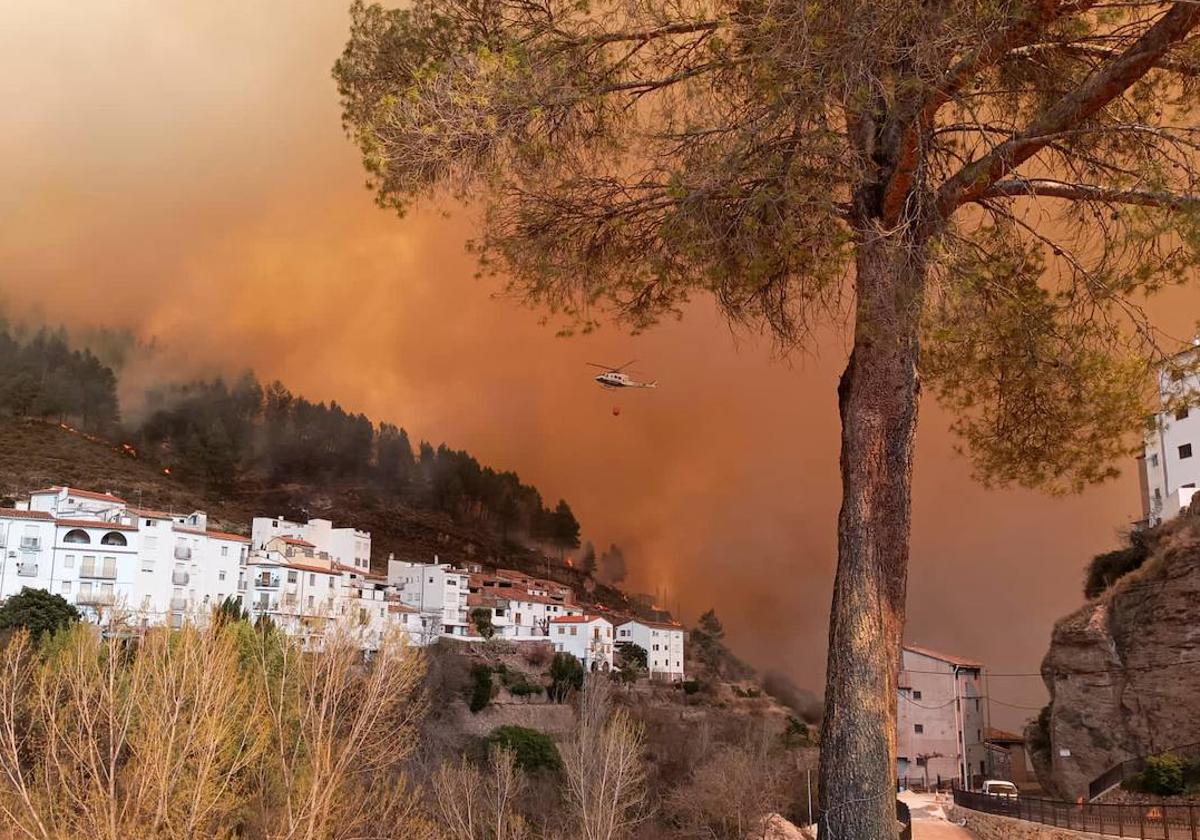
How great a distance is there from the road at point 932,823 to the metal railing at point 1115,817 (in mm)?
1335

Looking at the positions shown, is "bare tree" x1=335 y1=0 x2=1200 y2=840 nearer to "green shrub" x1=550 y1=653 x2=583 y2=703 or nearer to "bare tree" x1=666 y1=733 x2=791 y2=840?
"bare tree" x1=666 y1=733 x2=791 y2=840

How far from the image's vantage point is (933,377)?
747 cm

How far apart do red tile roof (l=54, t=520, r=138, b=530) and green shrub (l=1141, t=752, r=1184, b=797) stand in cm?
3436

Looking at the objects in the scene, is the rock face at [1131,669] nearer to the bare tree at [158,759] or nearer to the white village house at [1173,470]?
the white village house at [1173,470]

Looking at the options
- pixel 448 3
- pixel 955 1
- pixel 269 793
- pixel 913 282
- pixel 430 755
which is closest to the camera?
pixel 955 1

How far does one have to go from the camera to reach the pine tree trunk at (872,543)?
5.12 meters

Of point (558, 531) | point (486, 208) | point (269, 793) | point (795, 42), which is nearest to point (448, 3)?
point (486, 208)

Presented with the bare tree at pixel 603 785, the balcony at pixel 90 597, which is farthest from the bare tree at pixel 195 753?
the balcony at pixel 90 597

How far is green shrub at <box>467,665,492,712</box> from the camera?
42156mm

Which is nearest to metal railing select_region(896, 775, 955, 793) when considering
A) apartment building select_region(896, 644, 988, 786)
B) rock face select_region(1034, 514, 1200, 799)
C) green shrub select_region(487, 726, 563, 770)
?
apartment building select_region(896, 644, 988, 786)

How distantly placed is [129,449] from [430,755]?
40.8 metres

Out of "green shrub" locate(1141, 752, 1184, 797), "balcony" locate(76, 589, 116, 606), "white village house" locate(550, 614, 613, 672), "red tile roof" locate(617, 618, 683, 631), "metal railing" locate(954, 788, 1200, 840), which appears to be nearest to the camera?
"metal railing" locate(954, 788, 1200, 840)

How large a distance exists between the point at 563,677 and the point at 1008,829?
32.7 metres

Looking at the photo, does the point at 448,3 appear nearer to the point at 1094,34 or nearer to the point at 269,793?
the point at 1094,34
